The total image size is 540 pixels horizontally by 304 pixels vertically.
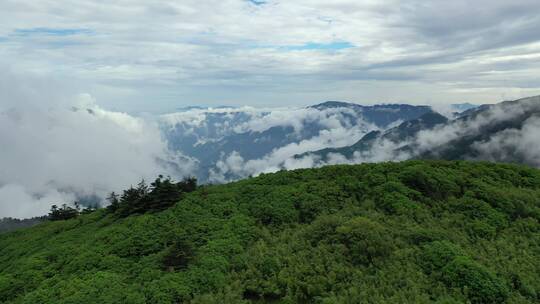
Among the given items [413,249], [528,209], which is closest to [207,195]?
[413,249]

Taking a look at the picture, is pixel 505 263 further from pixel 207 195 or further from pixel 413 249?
pixel 207 195

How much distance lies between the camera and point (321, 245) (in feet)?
87.4

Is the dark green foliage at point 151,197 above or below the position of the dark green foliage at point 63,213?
above

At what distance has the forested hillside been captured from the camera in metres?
22.5

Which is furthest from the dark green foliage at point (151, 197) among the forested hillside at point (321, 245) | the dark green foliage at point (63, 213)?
the dark green foliage at point (63, 213)

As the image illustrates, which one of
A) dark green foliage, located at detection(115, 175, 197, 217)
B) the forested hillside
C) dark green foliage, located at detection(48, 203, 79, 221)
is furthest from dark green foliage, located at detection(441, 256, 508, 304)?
dark green foliage, located at detection(48, 203, 79, 221)

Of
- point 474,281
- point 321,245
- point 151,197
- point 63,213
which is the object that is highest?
point 151,197

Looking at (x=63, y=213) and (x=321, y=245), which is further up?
(x=321, y=245)

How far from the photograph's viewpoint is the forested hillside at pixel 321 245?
2247cm

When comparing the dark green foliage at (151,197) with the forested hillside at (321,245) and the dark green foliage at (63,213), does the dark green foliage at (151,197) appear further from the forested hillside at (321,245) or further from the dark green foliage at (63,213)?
the dark green foliage at (63,213)

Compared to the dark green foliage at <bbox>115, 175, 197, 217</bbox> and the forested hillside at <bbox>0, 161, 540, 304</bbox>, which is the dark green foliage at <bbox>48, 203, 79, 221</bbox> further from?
the dark green foliage at <bbox>115, 175, 197, 217</bbox>

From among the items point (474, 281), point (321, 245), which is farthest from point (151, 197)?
point (474, 281)

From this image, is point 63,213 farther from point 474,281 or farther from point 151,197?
point 474,281

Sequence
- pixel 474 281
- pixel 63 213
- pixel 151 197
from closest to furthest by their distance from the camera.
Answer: pixel 474 281
pixel 151 197
pixel 63 213
